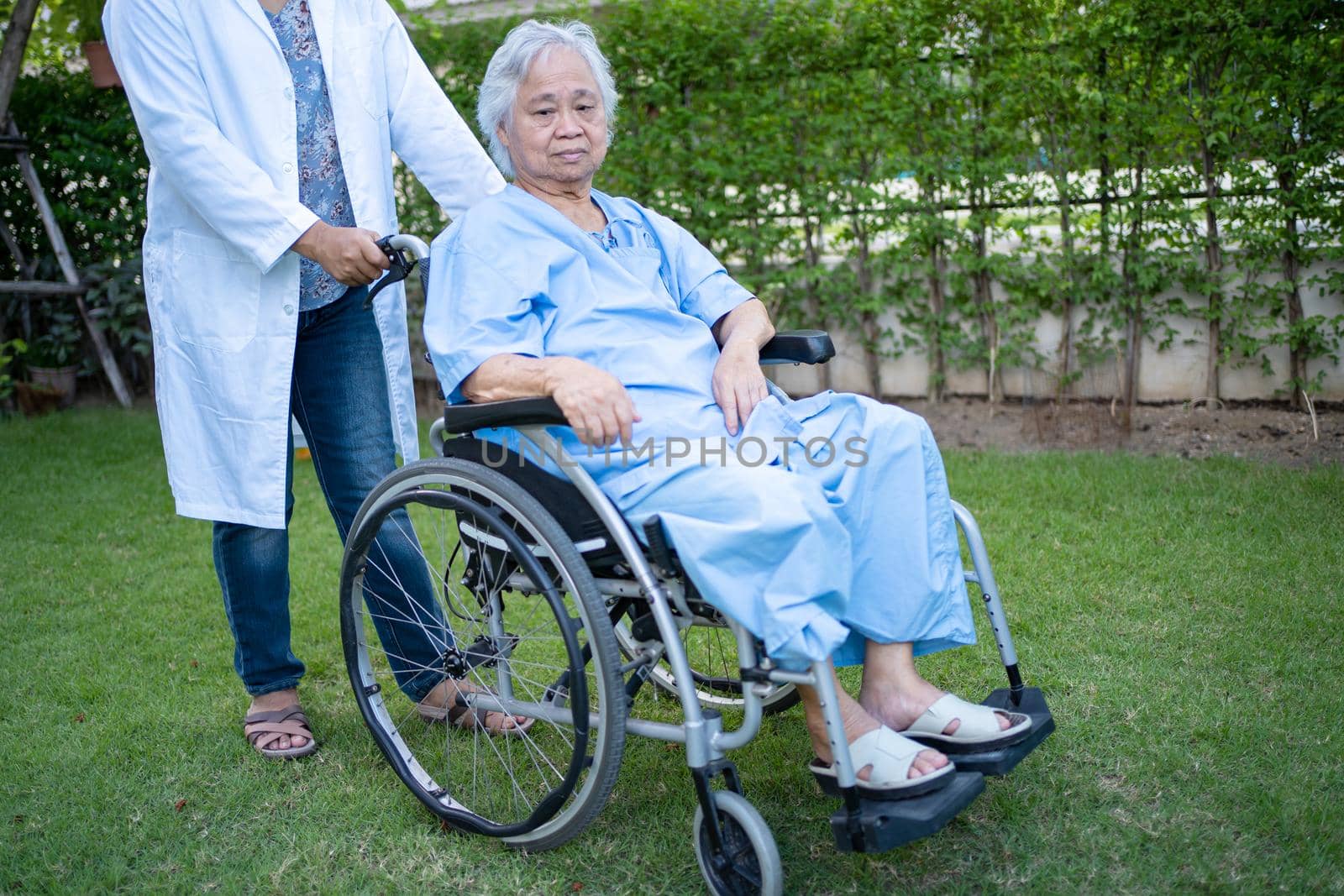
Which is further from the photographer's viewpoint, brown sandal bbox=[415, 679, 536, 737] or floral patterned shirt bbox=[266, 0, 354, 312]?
brown sandal bbox=[415, 679, 536, 737]

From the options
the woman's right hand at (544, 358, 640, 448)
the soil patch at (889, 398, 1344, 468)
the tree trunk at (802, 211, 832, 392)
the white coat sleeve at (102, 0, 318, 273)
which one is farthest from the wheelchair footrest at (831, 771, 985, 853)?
the tree trunk at (802, 211, 832, 392)

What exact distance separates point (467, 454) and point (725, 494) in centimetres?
55

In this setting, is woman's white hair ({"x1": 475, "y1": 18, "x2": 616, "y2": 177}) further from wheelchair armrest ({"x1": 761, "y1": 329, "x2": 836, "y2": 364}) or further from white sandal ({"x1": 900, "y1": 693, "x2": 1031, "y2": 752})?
white sandal ({"x1": 900, "y1": 693, "x2": 1031, "y2": 752})

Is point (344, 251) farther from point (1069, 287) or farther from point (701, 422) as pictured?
point (1069, 287)

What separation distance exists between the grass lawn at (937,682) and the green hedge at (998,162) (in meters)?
0.98

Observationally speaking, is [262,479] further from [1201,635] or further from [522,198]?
[1201,635]

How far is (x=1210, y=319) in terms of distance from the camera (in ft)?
14.5

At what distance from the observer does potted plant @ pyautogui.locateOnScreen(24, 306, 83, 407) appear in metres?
6.15

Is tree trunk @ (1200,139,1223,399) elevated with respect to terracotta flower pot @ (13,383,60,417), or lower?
elevated

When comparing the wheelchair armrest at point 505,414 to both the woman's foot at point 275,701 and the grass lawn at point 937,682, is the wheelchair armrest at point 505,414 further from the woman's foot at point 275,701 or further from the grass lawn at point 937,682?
the woman's foot at point 275,701

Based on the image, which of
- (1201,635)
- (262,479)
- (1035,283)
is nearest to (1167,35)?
(1035,283)

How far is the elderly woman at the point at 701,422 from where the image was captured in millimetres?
1768

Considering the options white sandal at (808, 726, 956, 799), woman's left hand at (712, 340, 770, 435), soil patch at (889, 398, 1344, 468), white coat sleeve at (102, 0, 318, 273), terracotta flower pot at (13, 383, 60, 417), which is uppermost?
white coat sleeve at (102, 0, 318, 273)

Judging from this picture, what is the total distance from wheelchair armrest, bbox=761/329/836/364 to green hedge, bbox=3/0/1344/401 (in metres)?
2.62
